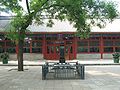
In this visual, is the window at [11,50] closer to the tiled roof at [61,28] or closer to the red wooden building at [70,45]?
the red wooden building at [70,45]

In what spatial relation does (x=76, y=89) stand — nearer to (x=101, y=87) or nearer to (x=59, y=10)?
(x=101, y=87)

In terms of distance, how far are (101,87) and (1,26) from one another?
34683mm

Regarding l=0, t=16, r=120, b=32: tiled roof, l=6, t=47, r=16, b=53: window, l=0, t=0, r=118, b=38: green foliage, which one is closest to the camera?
l=0, t=0, r=118, b=38: green foliage

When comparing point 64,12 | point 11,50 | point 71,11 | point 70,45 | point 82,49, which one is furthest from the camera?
point 82,49

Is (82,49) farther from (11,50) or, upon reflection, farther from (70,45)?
(11,50)

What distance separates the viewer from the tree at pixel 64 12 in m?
24.2

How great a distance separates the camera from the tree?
24.2 metres

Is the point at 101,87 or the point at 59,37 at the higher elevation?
the point at 59,37

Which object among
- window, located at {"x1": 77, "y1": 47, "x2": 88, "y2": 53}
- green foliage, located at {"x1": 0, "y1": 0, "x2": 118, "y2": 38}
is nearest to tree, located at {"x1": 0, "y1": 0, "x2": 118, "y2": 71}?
green foliage, located at {"x1": 0, "y1": 0, "x2": 118, "y2": 38}

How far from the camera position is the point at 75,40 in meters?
47.9

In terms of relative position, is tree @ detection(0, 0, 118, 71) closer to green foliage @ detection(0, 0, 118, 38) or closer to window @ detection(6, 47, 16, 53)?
green foliage @ detection(0, 0, 118, 38)

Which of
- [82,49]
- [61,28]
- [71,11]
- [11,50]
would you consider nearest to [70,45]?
[82,49]

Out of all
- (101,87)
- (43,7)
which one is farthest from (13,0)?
(101,87)

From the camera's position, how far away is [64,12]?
84.8ft
